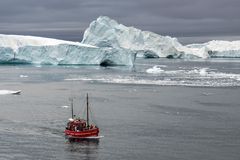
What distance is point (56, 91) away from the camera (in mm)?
47906

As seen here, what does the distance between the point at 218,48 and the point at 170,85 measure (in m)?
149

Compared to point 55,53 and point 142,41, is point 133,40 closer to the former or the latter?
point 142,41

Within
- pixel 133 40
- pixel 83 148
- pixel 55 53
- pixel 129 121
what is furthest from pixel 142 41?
pixel 83 148

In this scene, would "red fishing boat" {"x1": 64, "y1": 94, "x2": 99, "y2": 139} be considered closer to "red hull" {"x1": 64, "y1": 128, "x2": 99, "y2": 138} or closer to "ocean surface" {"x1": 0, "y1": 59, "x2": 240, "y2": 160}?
"red hull" {"x1": 64, "y1": 128, "x2": 99, "y2": 138}

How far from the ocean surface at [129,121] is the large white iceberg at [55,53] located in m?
26.0

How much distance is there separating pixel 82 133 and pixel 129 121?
454cm

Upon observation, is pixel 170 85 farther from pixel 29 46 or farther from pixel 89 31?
pixel 89 31

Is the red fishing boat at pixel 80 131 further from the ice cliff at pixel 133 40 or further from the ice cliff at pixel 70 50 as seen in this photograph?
the ice cliff at pixel 133 40

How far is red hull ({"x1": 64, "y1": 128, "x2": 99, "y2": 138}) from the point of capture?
27328mm

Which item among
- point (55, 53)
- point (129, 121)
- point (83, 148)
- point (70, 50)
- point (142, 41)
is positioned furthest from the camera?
point (142, 41)

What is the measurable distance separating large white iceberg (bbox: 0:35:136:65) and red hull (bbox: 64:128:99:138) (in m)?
50.7

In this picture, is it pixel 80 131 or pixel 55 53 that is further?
pixel 55 53

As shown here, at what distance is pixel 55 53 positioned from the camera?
3194 inches

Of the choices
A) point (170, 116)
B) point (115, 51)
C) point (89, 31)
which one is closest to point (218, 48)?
point (89, 31)
